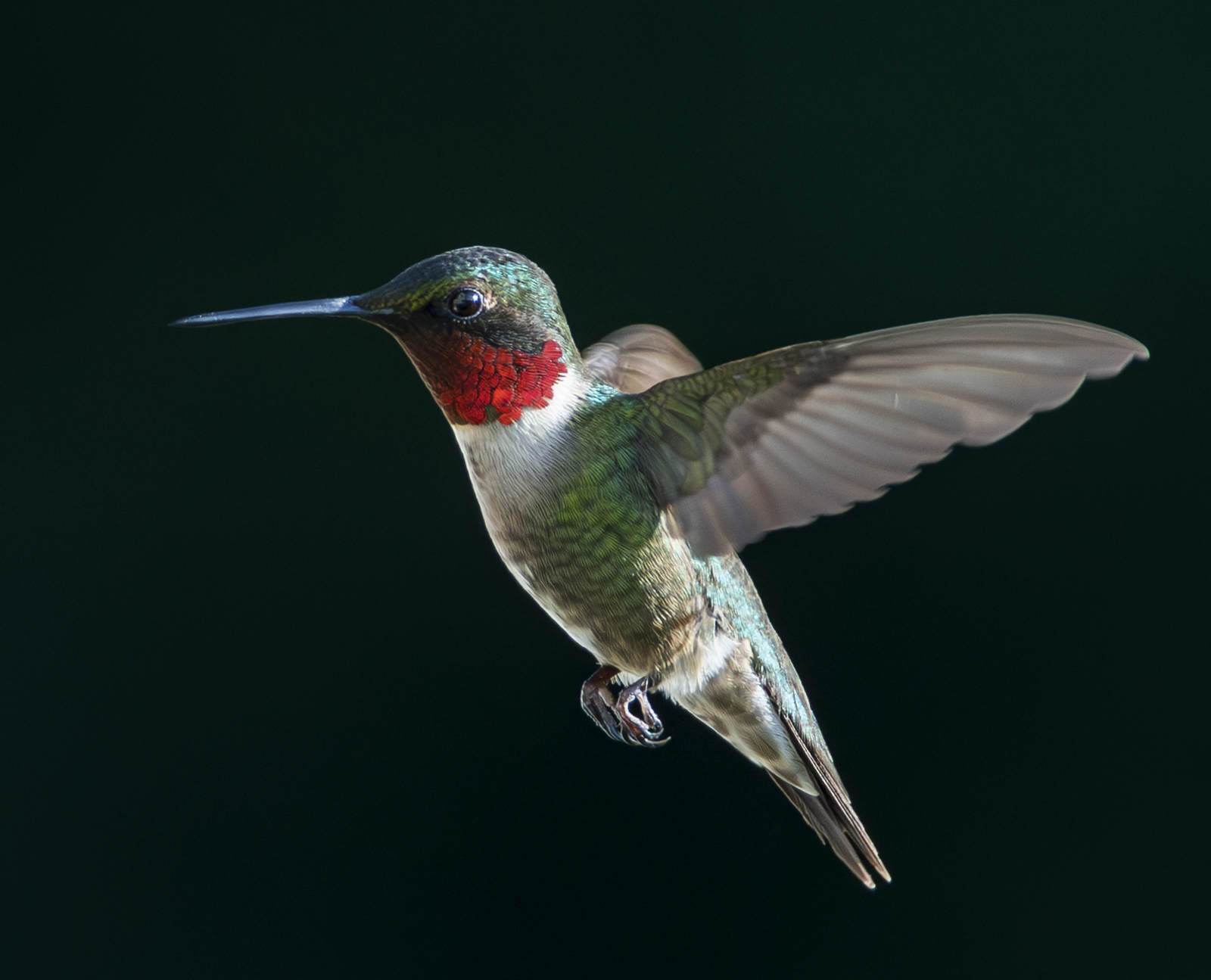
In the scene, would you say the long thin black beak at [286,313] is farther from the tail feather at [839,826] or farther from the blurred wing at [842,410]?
the tail feather at [839,826]

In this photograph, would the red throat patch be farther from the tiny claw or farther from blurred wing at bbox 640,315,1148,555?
the tiny claw

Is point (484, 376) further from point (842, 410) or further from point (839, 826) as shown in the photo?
point (839, 826)

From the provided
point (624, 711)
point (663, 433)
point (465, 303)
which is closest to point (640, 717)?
point (624, 711)

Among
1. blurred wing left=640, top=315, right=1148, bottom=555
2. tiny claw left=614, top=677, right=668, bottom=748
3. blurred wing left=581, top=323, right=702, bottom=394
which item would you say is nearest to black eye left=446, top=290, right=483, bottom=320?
blurred wing left=640, top=315, right=1148, bottom=555

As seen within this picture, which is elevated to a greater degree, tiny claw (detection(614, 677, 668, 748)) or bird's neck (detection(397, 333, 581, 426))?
bird's neck (detection(397, 333, 581, 426))

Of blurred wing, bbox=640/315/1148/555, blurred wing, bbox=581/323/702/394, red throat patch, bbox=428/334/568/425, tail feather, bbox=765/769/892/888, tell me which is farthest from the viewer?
blurred wing, bbox=581/323/702/394

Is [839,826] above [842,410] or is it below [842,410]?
below
